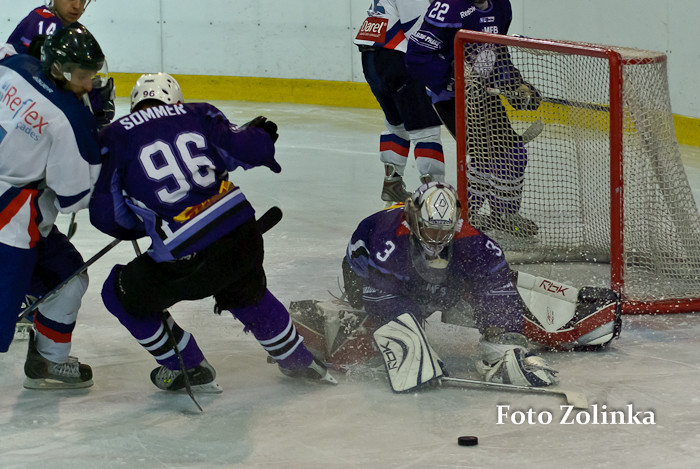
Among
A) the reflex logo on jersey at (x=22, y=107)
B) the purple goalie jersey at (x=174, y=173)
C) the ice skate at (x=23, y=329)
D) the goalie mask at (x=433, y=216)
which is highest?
the reflex logo on jersey at (x=22, y=107)

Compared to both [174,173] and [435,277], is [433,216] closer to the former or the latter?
[435,277]

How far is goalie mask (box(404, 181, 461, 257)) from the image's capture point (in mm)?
3217

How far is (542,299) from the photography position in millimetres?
3646

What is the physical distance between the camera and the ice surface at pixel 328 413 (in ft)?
9.03

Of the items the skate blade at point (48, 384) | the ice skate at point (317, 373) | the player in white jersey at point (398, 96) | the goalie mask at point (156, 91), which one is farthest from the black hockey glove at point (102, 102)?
the player in white jersey at point (398, 96)

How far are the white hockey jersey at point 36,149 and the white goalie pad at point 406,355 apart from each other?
0.95 meters

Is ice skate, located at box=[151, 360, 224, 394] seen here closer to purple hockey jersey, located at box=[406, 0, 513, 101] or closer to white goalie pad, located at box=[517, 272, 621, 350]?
white goalie pad, located at box=[517, 272, 621, 350]

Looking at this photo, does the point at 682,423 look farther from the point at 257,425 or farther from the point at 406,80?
the point at 406,80

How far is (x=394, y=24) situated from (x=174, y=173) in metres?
2.80

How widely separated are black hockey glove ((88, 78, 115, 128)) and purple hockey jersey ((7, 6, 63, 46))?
27cm

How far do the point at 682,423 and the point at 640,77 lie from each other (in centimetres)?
154

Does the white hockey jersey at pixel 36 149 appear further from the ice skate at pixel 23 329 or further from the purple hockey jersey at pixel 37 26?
the ice skate at pixel 23 329

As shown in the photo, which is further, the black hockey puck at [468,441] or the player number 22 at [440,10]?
the player number 22 at [440,10]

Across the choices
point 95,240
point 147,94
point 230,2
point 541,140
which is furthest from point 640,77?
point 230,2
